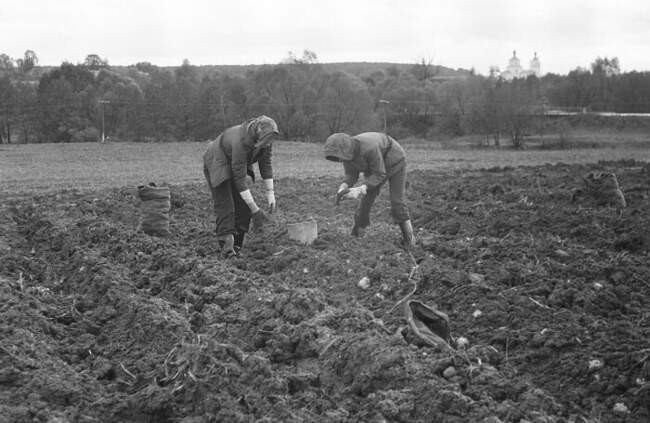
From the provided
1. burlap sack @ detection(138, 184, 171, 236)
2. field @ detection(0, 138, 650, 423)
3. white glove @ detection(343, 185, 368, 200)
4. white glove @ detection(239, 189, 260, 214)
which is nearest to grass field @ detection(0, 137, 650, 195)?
burlap sack @ detection(138, 184, 171, 236)

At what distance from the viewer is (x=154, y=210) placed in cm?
963

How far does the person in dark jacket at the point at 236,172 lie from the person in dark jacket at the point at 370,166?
74 centimetres

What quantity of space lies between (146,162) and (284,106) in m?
18.5

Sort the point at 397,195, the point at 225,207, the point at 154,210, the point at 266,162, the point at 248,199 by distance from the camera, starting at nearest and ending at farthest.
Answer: the point at 248,199 < the point at 225,207 < the point at 266,162 < the point at 397,195 < the point at 154,210

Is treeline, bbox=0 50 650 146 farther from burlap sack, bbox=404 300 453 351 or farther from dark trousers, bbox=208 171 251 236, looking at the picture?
burlap sack, bbox=404 300 453 351

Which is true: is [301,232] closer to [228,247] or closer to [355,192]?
[228,247]

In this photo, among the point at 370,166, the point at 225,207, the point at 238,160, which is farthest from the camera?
the point at 225,207

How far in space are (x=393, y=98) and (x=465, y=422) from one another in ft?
150

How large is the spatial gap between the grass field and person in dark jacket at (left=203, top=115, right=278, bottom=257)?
897cm

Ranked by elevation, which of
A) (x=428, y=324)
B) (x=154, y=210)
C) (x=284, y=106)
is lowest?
(x=428, y=324)

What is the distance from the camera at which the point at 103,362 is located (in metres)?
5.17

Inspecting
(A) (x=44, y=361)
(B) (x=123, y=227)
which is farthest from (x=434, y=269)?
(B) (x=123, y=227)

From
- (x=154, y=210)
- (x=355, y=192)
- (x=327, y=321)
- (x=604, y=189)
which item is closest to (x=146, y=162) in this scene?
(x=154, y=210)

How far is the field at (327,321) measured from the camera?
439cm
